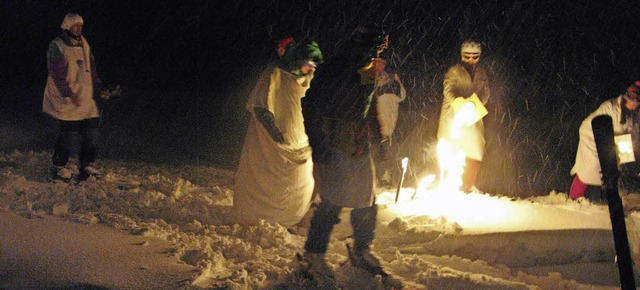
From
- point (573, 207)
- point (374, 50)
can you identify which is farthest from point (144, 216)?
point (573, 207)

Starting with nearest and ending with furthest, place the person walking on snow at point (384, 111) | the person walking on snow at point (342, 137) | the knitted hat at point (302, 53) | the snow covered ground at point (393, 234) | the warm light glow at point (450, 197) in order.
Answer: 1. the snow covered ground at point (393, 234)
2. the person walking on snow at point (342, 137)
3. the person walking on snow at point (384, 111)
4. the knitted hat at point (302, 53)
5. the warm light glow at point (450, 197)

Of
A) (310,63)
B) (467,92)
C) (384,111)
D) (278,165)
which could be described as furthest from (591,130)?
(278,165)

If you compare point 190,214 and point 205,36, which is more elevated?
point 205,36

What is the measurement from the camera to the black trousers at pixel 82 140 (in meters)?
8.12

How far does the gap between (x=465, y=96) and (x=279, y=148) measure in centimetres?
287

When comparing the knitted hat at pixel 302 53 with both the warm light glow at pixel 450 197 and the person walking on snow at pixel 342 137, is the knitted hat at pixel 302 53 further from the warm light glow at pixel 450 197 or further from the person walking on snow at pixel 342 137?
the warm light glow at pixel 450 197

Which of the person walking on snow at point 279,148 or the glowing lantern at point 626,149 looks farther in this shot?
the glowing lantern at point 626,149

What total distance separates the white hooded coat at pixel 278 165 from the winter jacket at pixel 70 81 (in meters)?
2.46

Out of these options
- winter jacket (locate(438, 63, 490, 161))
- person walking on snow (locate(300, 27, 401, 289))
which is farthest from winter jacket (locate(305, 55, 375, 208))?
winter jacket (locate(438, 63, 490, 161))

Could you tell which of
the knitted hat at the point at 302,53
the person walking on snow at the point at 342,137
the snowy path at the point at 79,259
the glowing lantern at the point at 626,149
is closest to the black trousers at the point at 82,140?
the snowy path at the point at 79,259

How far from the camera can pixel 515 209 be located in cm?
777

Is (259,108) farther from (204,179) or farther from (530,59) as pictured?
(530,59)

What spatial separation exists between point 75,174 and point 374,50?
15.2 ft

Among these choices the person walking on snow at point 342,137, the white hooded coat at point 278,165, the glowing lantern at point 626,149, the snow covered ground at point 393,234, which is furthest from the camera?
the glowing lantern at point 626,149
